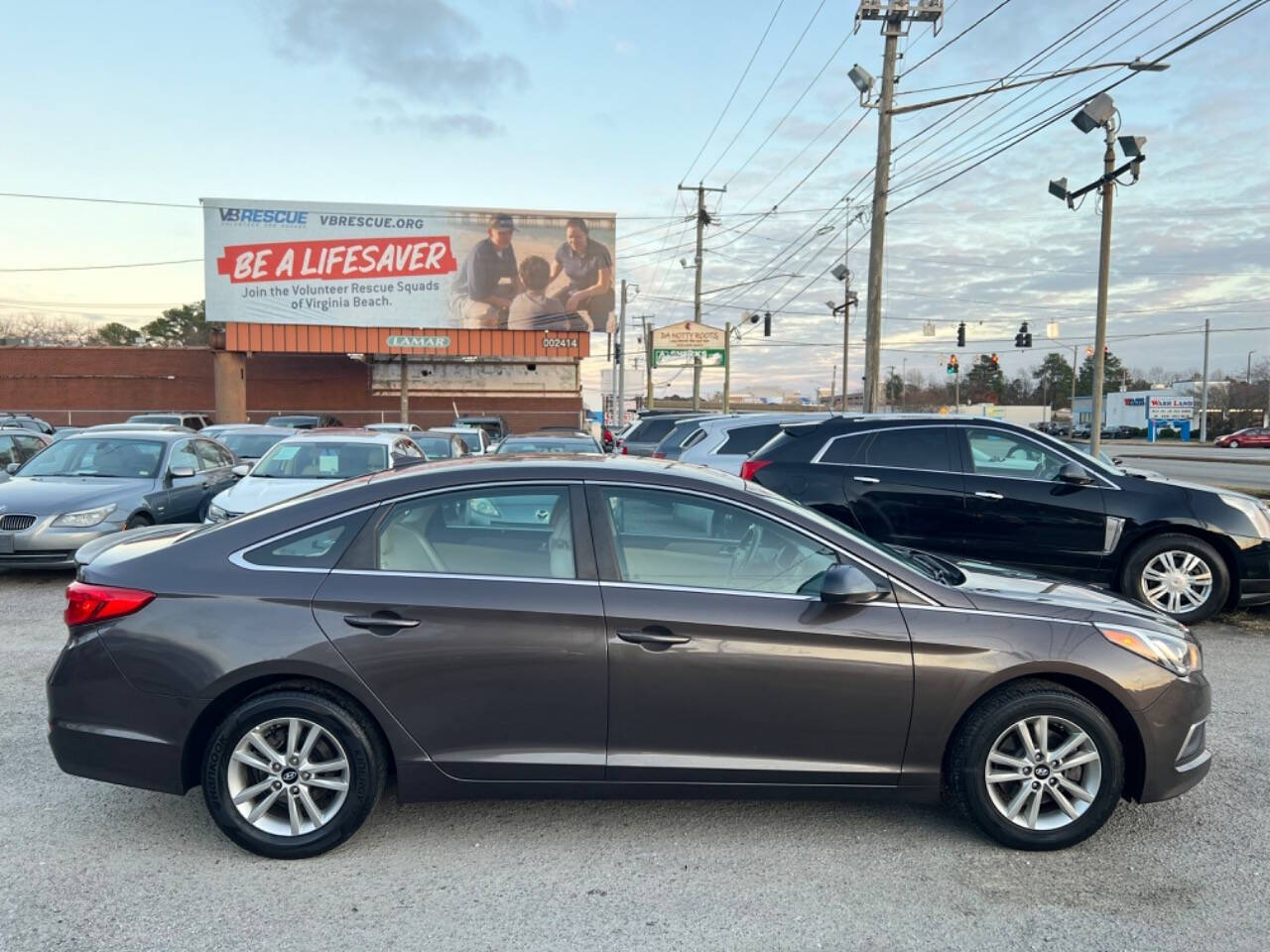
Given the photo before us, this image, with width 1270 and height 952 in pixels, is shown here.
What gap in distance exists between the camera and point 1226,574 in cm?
720

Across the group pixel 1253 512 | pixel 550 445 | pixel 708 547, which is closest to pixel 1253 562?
pixel 1253 512

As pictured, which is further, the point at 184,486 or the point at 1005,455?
the point at 184,486

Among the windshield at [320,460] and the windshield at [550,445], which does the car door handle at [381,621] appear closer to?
the windshield at [320,460]

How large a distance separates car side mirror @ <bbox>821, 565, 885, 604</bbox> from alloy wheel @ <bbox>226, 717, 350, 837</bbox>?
2.03 metres

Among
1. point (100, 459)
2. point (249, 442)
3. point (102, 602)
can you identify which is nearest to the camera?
point (102, 602)

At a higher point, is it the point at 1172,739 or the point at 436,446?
the point at 436,446

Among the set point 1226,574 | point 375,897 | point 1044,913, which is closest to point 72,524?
point 375,897

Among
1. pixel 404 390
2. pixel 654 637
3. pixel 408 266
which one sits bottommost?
pixel 654 637

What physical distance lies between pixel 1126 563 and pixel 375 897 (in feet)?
21.4

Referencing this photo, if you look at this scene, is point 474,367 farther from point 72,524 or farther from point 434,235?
point 72,524

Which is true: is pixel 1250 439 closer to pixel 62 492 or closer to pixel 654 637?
pixel 62 492

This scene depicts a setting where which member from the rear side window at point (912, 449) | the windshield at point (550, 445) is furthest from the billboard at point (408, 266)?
the rear side window at point (912, 449)

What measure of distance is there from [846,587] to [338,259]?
3638cm

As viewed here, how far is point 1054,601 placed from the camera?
3725mm
